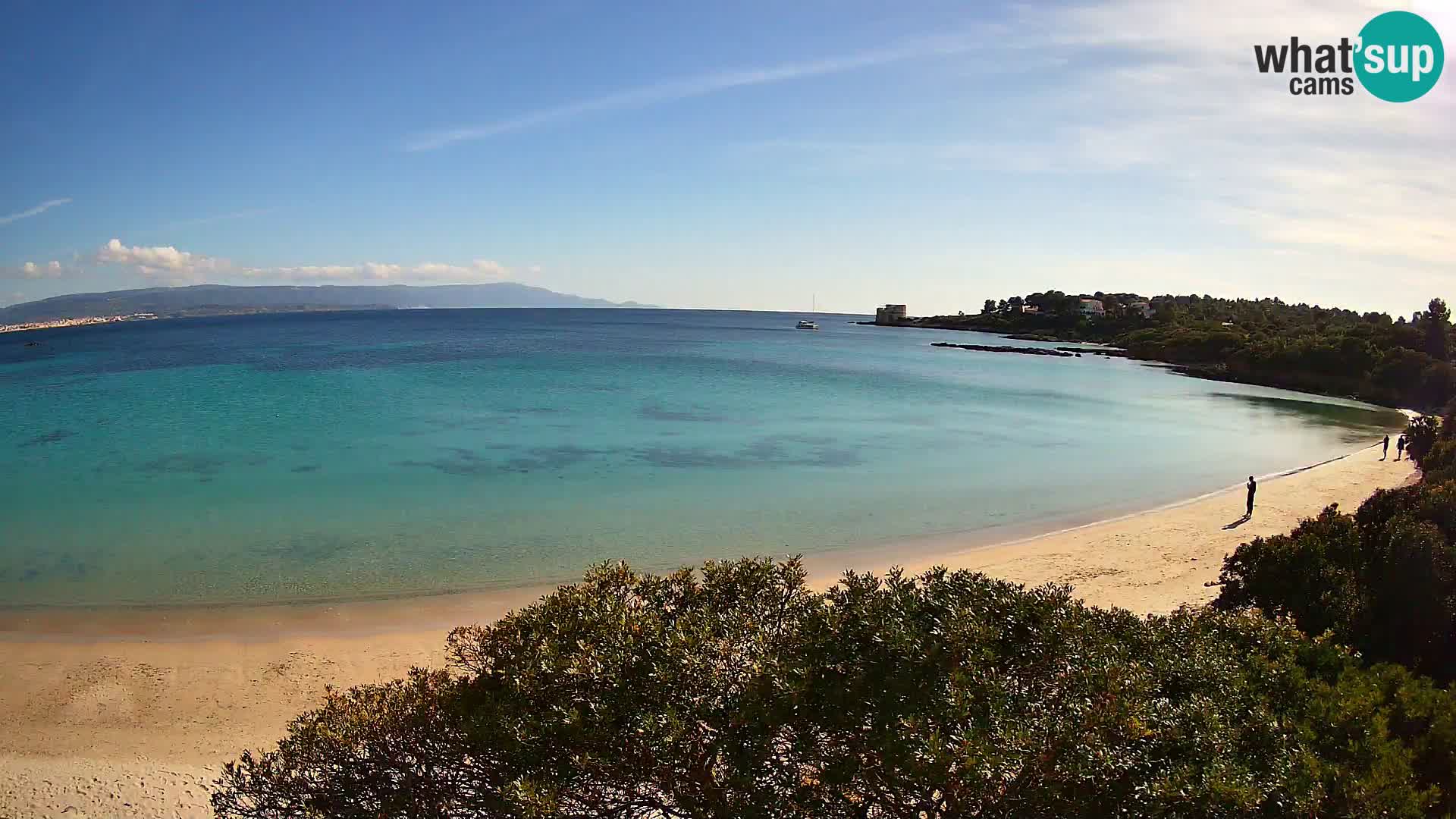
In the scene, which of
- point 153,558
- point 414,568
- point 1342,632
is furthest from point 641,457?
point 1342,632

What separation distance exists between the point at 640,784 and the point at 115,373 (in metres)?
66.4

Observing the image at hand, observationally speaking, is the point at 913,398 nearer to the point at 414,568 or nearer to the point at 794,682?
the point at 414,568

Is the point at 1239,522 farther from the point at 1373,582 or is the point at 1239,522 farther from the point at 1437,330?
the point at 1437,330

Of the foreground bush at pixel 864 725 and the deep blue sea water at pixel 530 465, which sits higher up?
the foreground bush at pixel 864 725

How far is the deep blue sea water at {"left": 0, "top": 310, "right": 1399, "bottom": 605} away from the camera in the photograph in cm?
1589

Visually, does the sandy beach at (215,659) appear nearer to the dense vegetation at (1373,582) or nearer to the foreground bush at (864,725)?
the dense vegetation at (1373,582)

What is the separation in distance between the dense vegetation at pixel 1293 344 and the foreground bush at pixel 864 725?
176 feet

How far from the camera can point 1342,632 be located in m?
8.29

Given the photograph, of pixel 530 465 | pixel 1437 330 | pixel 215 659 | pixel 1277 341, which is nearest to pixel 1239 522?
pixel 530 465

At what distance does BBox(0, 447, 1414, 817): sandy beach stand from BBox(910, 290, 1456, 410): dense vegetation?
42.4 meters

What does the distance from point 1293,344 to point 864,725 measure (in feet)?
238

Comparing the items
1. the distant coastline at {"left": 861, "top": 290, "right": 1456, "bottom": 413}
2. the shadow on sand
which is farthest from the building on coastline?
the shadow on sand

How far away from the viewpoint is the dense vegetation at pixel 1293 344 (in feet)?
158

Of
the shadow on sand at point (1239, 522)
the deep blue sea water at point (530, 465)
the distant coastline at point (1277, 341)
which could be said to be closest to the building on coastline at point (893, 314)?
the distant coastline at point (1277, 341)
